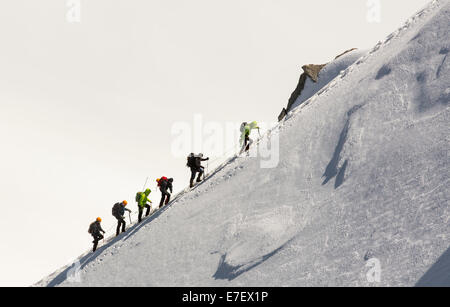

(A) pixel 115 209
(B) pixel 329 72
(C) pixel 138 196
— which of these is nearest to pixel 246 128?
(C) pixel 138 196

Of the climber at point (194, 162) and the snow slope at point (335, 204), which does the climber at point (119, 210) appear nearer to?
the snow slope at point (335, 204)

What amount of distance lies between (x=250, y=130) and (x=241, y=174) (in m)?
3.31

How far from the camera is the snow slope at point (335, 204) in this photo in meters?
16.1

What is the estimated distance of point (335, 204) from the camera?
1872 cm

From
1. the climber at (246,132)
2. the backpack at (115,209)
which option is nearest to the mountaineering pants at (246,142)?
the climber at (246,132)

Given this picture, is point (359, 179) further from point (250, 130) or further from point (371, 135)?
point (250, 130)

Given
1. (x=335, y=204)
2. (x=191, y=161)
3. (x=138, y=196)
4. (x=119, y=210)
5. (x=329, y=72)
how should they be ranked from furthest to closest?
(x=329, y=72), (x=191, y=161), (x=138, y=196), (x=119, y=210), (x=335, y=204)

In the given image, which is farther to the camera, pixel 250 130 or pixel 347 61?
pixel 347 61

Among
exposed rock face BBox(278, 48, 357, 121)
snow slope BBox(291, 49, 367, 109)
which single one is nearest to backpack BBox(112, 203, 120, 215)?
snow slope BBox(291, 49, 367, 109)

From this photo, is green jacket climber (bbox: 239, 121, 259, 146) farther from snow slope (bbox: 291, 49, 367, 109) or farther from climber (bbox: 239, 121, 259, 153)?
snow slope (bbox: 291, 49, 367, 109)

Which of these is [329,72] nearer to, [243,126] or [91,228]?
[243,126]

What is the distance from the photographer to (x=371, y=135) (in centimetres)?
2091

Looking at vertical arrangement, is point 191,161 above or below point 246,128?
below
